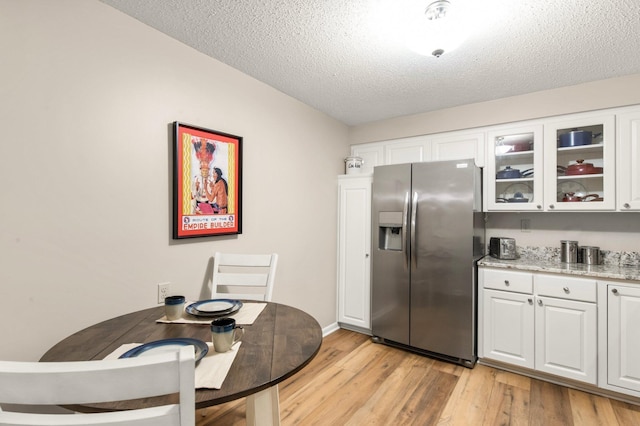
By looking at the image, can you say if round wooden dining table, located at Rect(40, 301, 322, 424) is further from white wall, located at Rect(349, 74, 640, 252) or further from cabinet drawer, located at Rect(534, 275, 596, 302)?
white wall, located at Rect(349, 74, 640, 252)

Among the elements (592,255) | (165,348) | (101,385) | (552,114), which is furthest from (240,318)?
(552,114)

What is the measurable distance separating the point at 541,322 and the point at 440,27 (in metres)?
2.26

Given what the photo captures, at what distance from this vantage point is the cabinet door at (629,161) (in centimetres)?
227

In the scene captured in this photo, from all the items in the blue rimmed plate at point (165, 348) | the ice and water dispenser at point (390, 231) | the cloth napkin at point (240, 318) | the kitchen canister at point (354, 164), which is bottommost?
the cloth napkin at point (240, 318)

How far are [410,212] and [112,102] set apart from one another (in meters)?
2.38

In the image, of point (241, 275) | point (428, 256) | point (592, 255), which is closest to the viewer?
point (241, 275)

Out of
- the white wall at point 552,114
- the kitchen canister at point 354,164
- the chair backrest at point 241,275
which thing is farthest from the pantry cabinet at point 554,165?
the chair backrest at point 241,275

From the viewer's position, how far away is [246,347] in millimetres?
1117

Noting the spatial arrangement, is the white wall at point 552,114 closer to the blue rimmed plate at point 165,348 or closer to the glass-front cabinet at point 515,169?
the glass-front cabinet at point 515,169

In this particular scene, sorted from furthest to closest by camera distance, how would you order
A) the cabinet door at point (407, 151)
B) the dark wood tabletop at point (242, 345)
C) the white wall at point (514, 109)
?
the cabinet door at point (407, 151), the white wall at point (514, 109), the dark wood tabletop at point (242, 345)

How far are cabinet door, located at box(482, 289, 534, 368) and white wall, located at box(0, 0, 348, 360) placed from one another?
213 cm

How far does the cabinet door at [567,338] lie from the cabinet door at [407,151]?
1653 mm

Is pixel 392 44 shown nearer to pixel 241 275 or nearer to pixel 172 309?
pixel 241 275

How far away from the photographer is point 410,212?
286cm
